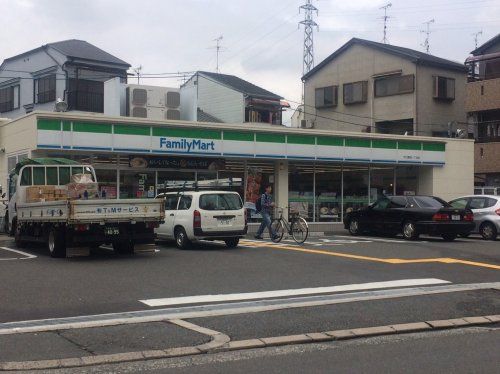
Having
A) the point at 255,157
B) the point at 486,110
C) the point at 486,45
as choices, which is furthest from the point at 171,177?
the point at 486,45

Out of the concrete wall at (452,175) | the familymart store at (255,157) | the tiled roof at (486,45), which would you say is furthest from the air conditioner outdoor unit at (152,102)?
the tiled roof at (486,45)

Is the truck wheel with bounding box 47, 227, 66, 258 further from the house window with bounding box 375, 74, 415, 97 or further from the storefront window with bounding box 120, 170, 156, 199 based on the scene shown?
the house window with bounding box 375, 74, 415, 97

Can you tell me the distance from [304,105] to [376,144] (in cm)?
1765

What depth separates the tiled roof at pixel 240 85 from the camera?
42906 millimetres

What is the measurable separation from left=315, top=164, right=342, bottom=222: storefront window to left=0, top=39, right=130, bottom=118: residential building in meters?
19.3

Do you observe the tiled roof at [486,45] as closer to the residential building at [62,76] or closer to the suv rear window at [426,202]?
the residential building at [62,76]

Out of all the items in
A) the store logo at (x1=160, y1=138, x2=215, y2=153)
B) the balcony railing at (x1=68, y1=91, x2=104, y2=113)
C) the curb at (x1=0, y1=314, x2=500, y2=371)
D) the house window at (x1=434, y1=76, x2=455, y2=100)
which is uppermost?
the house window at (x1=434, y1=76, x2=455, y2=100)

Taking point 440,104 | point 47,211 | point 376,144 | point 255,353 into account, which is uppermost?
point 440,104

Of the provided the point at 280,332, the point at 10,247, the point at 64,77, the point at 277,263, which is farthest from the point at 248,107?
the point at 280,332

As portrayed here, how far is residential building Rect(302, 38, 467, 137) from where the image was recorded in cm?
3750

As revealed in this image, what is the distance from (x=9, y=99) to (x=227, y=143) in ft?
87.7

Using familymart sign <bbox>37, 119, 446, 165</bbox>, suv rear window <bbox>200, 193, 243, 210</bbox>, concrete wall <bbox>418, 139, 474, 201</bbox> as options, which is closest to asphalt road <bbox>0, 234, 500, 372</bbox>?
suv rear window <bbox>200, 193, 243, 210</bbox>

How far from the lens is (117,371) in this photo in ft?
19.4

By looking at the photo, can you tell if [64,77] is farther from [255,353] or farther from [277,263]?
[255,353]
